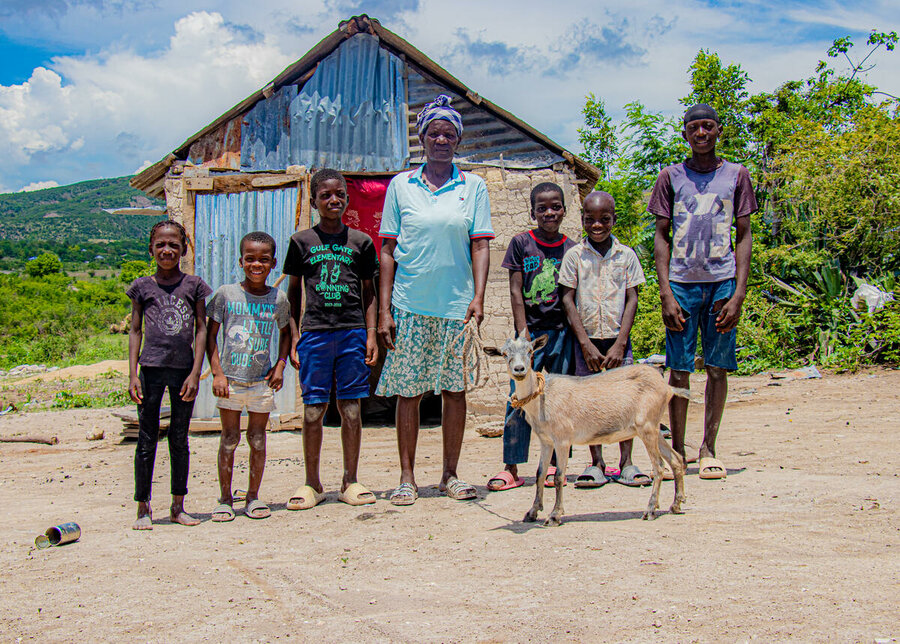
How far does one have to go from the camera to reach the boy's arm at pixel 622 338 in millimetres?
4301

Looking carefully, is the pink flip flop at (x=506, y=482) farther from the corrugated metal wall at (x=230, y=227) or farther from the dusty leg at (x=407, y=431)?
the corrugated metal wall at (x=230, y=227)

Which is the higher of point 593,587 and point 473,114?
point 473,114

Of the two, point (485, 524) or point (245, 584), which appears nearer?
point (245, 584)

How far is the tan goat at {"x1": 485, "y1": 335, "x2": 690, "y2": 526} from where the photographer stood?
373 cm

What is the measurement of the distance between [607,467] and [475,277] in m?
1.73

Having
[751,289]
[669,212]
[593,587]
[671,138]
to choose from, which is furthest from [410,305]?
[671,138]

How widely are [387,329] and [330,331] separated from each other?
1.13 feet

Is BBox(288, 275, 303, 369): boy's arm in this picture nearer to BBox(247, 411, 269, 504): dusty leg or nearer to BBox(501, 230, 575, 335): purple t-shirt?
BBox(247, 411, 269, 504): dusty leg

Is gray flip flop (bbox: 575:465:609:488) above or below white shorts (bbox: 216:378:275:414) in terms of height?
below

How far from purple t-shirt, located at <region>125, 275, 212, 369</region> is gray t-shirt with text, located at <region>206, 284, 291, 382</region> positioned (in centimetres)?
18

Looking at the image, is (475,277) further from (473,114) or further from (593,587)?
(473,114)

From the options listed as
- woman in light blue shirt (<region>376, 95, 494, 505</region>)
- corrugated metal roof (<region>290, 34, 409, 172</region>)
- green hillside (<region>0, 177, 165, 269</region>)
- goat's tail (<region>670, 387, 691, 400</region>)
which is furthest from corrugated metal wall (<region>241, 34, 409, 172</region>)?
green hillside (<region>0, 177, 165, 269</region>)

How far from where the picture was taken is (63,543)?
362 centimetres

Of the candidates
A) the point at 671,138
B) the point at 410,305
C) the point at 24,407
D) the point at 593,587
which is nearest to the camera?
the point at 593,587
